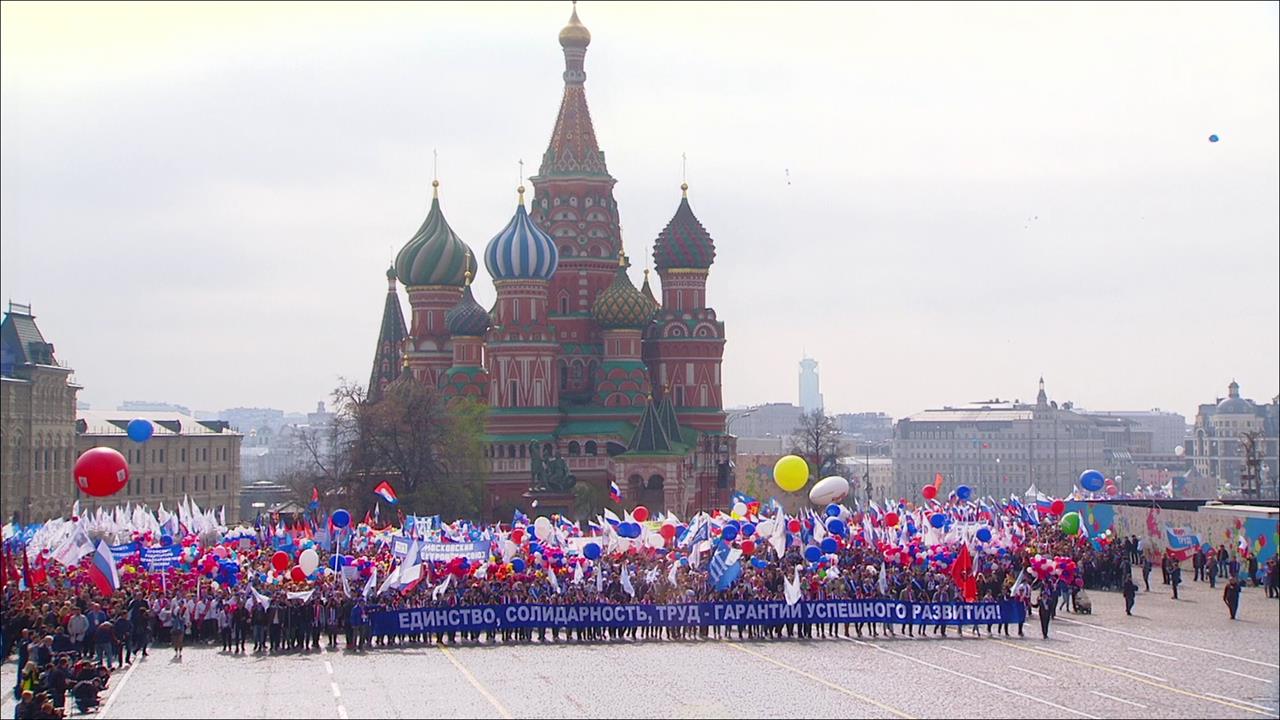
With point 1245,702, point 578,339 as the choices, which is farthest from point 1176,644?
point 578,339

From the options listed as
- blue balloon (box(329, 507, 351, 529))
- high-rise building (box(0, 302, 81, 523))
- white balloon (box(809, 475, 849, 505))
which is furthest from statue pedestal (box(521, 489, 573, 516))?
blue balloon (box(329, 507, 351, 529))

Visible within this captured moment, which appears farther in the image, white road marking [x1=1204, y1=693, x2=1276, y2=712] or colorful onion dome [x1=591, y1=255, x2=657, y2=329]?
colorful onion dome [x1=591, y1=255, x2=657, y2=329]

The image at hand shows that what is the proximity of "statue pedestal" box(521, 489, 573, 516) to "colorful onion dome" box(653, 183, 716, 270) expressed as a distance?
17.0 metres

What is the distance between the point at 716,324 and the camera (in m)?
82.9

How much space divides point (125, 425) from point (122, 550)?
202ft

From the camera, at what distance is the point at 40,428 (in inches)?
1969

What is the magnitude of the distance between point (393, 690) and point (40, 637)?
604 cm

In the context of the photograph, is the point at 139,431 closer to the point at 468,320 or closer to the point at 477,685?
the point at 477,685

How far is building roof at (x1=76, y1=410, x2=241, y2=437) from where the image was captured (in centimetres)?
9075

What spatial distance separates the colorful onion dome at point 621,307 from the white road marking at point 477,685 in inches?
1946

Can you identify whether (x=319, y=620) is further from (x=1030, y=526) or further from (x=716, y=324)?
(x=716, y=324)

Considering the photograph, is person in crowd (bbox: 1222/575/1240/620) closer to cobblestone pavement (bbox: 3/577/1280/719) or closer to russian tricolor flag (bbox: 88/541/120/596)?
cobblestone pavement (bbox: 3/577/1280/719)

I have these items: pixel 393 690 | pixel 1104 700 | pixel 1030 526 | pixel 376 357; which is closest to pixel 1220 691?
pixel 1104 700

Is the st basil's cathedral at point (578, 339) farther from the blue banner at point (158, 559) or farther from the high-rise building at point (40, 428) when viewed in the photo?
the blue banner at point (158, 559)
